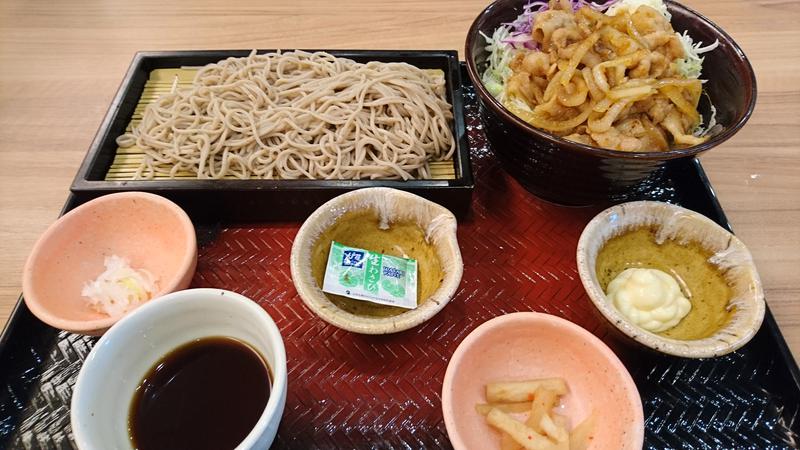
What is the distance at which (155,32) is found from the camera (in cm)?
262

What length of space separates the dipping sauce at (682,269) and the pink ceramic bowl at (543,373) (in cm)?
26

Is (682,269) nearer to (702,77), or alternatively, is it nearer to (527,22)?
(702,77)

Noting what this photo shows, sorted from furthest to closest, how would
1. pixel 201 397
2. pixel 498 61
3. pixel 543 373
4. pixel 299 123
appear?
pixel 299 123, pixel 498 61, pixel 543 373, pixel 201 397

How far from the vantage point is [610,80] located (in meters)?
1.55

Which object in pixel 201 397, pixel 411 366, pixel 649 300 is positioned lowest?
pixel 411 366

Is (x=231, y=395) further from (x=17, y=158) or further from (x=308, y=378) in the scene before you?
(x=17, y=158)

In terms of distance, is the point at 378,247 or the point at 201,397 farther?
the point at 378,247

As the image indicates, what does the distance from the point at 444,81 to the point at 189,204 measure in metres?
1.13

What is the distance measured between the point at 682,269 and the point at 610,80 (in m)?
0.63

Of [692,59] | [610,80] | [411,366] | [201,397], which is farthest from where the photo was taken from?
[692,59]

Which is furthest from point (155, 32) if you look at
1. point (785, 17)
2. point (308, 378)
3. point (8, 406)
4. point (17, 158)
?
point (785, 17)

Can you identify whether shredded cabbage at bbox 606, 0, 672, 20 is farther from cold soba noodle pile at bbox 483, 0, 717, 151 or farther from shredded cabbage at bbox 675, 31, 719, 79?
shredded cabbage at bbox 675, 31, 719, 79

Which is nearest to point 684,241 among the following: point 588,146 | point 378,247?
point 588,146

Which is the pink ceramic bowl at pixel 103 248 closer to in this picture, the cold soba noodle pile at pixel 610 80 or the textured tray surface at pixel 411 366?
the textured tray surface at pixel 411 366
